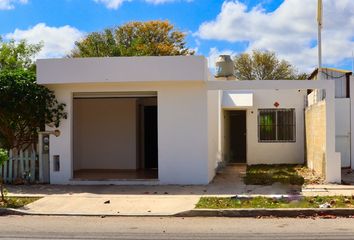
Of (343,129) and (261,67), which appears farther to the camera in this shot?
(261,67)

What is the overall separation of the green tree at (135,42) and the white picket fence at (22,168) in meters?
23.8

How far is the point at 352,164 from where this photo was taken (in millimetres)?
17922

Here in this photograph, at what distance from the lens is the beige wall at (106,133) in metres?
18.4

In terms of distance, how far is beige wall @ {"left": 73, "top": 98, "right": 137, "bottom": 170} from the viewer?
18.4m

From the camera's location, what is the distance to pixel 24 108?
557 inches

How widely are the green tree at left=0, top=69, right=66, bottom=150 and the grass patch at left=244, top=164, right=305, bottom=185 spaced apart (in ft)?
18.9

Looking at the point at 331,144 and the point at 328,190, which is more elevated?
the point at 331,144

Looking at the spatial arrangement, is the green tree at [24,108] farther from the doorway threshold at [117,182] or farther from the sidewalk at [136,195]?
the sidewalk at [136,195]

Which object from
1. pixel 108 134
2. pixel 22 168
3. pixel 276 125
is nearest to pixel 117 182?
pixel 22 168

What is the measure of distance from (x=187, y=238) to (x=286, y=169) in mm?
10965

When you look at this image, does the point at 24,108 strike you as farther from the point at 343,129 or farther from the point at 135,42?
the point at 135,42

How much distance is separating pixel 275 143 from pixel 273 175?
4688 millimetres

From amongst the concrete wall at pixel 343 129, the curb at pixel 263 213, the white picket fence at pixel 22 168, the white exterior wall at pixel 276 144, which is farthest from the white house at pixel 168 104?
the curb at pixel 263 213

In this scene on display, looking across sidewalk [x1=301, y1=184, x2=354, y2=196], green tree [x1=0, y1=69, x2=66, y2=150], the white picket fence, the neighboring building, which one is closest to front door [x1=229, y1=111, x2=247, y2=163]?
the neighboring building
